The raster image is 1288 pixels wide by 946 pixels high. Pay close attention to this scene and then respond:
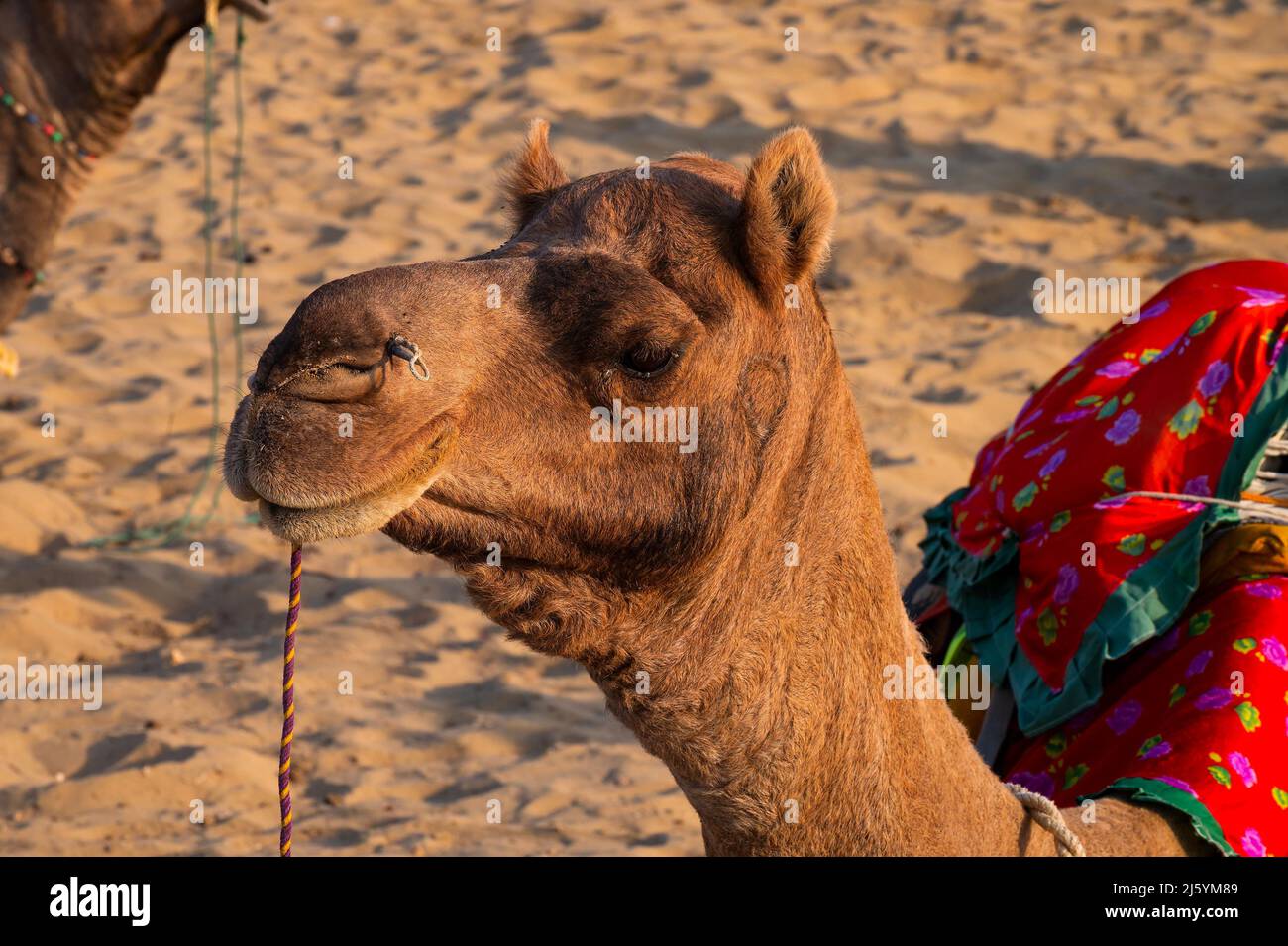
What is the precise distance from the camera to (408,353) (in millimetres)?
1619

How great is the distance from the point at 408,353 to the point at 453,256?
610cm

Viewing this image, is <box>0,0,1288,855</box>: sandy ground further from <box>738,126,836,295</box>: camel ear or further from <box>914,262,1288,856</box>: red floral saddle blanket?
<box>738,126,836,295</box>: camel ear

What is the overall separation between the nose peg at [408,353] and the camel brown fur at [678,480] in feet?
0.04

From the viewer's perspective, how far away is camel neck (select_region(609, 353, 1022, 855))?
6.22 feet

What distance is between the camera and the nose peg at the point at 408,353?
162cm

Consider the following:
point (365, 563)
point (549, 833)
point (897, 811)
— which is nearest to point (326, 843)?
point (549, 833)

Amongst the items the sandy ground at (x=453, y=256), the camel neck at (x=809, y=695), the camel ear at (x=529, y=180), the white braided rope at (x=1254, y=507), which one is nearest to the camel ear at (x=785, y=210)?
the camel neck at (x=809, y=695)

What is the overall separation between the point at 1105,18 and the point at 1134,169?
2.38m

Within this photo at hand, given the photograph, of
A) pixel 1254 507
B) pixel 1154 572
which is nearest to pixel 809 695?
pixel 1154 572

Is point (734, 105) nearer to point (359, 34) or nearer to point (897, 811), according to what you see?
point (359, 34)

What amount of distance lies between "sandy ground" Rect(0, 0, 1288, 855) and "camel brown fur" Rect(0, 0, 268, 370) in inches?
55.1

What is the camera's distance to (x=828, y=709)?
1958mm

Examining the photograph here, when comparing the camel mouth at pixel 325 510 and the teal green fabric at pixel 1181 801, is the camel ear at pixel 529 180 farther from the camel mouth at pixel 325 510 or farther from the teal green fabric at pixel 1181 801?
the teal green fabric at pixel 1181 801

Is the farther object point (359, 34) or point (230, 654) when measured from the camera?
point (359, 34)
